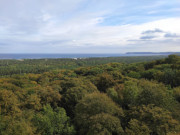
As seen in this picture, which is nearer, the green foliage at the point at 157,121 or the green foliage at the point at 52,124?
the green foliage at the point at 157,121

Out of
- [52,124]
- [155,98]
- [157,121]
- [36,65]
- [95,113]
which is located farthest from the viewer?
[36,65]

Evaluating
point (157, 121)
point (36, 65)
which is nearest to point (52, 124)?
point (157, 121)

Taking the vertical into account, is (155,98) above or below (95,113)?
above

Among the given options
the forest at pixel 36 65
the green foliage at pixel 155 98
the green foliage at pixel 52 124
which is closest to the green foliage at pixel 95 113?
the green foliage at pixel 52 124

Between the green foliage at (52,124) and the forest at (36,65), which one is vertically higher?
the forest at (36,65)

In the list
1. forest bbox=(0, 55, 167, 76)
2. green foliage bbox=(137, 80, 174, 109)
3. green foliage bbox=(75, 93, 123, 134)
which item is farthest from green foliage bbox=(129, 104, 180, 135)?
forest bbox=(0, 55, 167, 76)

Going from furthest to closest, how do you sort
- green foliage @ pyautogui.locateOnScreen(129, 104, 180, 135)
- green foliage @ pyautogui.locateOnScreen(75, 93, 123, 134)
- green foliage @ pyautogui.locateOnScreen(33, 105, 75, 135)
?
green foliage @ pyautogui.locateOnScreen(33, 105, 75, 135) < green foliage @ pyautogui.locateOnScreen(75, 93, 123, 134) < green foliage @ pyautogui.locateOnScreen(129, 104, 180, 135)

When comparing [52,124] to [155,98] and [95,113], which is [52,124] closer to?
[95,113]

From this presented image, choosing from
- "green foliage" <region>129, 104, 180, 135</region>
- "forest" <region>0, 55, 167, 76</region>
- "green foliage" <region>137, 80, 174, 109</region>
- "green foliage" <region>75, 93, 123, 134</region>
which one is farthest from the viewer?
"forest" <region>0, 55, 167, 76</region>

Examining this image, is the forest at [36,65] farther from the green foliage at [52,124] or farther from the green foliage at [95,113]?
the green foliage at [95,113]

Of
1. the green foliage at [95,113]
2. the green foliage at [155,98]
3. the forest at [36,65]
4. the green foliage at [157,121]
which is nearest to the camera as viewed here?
the green foliage at [157,121]

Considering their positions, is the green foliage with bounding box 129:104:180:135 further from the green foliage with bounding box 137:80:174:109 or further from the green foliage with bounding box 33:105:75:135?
the green foliage with bounding box 33:105:75:135

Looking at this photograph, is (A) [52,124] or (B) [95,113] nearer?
(B) [95,113]
